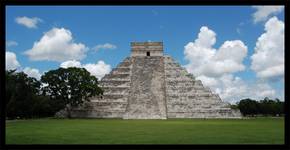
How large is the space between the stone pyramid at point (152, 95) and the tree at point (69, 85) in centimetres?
234

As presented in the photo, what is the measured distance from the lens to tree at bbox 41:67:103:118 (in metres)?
32.3

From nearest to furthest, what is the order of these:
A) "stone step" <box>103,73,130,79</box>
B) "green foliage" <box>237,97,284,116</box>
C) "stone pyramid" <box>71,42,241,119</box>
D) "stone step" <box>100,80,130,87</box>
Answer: "stone pyramid" <box>71,42,241,119</box>, "stone step" <box>100,80,130,87</box>, "stone step" <box>103,73,130,79</box>, "green foliage" <box>237,97,284,116</box>

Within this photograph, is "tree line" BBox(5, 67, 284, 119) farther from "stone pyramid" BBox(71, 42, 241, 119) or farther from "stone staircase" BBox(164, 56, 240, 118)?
"stone staircase" BBox(164, 56, 240, 118)

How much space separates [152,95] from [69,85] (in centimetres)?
755

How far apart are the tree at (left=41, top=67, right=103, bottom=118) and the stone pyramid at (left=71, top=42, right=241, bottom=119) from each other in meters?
2.34

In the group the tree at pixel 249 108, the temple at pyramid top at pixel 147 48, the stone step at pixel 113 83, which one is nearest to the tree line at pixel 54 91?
the stone step at pixel 113 83

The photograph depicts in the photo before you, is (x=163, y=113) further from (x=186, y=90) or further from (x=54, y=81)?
(x=54, y=81)

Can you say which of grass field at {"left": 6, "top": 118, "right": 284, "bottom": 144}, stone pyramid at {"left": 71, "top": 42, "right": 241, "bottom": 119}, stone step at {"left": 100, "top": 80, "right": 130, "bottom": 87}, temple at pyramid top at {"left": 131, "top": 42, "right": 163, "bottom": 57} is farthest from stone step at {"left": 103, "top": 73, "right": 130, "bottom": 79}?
grass field at {"left": 6, "top": 118, "right": 284, "bottom": 144}

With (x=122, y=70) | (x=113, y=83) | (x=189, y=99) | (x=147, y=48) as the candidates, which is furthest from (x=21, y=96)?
(x=147, y=48)

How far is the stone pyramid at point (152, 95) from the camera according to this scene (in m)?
35.2

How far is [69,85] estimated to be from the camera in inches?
1289

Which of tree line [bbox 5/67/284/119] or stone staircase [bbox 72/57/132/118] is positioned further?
stone staircase [bbox 72/57/132/118]

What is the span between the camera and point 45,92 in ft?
107
